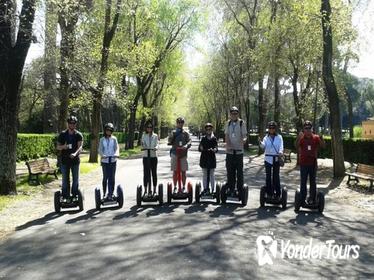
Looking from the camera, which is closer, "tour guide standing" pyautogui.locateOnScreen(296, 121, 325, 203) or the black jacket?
"tour guide standing" pyautogui.locateOnScreen(296, 121, 325, 203)

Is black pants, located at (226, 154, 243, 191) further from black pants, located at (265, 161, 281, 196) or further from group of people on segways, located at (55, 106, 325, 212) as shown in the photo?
black pants, located at (265, 161, 281, 196)

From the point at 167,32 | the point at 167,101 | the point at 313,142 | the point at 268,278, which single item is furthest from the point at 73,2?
the point at 167,101

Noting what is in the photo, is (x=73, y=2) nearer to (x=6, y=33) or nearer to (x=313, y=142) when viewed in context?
(x=6, y=33)

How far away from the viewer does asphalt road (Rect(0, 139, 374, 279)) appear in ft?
20.9

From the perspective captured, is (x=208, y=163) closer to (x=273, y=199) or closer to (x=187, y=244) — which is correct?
(x=273, y=199)

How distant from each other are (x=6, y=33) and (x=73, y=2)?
8.36ft

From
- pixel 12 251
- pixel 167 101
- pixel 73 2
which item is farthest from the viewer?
pixel 167 101

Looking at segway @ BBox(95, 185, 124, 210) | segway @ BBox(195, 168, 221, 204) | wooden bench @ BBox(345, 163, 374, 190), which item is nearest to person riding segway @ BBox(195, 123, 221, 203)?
segway @ BBox(195, 168, 221, 204)

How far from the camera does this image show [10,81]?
13602mm

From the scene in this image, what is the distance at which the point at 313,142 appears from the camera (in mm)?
10820

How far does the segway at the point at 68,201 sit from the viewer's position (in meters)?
10.9

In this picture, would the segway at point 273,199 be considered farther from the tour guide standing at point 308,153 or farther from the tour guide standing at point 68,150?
the tour guide standing at point 68,150
